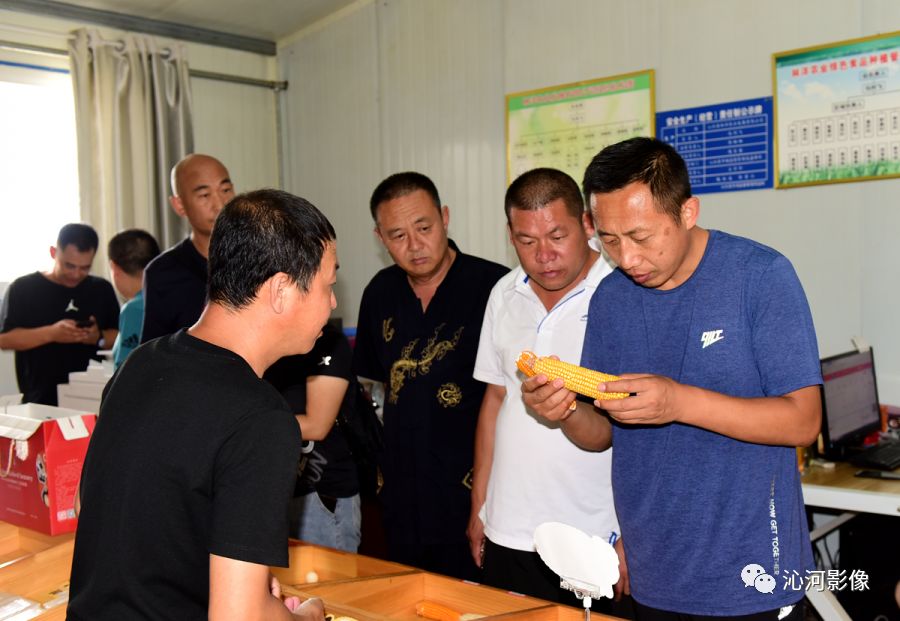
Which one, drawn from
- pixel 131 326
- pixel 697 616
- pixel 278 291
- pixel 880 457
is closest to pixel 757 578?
pixel 697 616

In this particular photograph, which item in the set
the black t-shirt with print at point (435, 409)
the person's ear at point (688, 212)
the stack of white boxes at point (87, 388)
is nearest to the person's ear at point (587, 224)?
the black t-shirt with print at point (435, 409)

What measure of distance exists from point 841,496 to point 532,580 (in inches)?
50.9

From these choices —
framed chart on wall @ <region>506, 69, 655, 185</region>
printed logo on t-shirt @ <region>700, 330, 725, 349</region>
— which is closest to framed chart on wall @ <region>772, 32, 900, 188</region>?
framed chart on wall @ <region>506, 69, 655, 185</region>

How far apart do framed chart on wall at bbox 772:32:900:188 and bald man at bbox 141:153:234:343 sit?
2355mm

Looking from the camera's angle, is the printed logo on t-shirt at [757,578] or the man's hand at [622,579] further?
the man's hand at [622,579]

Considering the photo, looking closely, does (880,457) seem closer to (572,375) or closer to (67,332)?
(572,375)

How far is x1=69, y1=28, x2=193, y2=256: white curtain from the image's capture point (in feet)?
17.1

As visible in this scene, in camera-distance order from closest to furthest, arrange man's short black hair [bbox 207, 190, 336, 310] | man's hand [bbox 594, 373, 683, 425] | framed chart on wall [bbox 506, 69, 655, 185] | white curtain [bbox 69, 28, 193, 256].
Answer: man's short black hair [bbox 207, 190, 336, 310] < man's hand [bbox 594, 373, 683, 425] < framed chart on wall [bbox 506, 69, 655, 185] < white curtain [bbox 69, 28, 193, 256]

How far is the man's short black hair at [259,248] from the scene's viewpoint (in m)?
1.20

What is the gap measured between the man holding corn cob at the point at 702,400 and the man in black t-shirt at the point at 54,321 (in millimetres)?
3480

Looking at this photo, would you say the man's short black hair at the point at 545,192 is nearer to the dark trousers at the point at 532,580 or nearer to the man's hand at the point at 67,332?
the dark trousers at the point at 532,580

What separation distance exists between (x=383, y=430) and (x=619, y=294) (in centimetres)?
111

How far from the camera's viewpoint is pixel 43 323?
171 inches

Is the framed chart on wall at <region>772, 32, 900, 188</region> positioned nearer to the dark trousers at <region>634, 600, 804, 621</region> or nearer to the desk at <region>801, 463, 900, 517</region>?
the desk at <region>801, 463, 900, 517</region>
